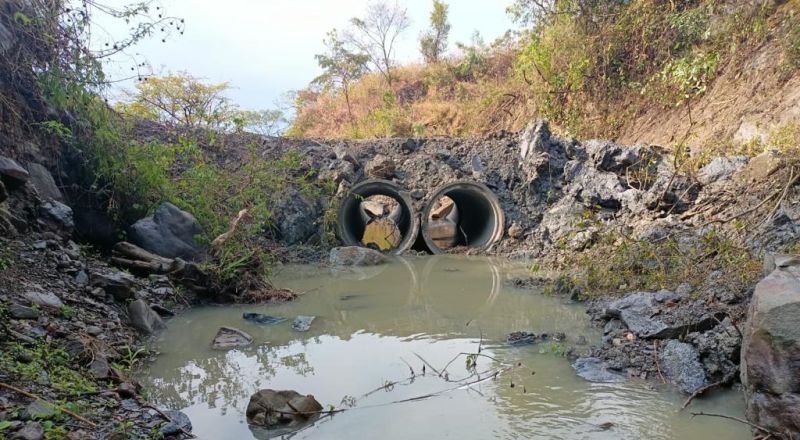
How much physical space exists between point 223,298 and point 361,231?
646cm

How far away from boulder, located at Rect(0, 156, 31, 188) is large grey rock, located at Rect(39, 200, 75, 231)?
619 mm

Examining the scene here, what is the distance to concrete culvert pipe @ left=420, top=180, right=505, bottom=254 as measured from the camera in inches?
408

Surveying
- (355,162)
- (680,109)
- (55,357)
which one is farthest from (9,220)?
(680,109)

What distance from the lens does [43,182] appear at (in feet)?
18.9

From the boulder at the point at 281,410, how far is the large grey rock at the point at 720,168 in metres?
7.34

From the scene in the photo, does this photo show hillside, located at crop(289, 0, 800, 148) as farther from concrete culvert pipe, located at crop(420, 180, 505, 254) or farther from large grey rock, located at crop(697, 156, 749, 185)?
concrete culvert pipe, located at crop(420, 180, 505, 254)

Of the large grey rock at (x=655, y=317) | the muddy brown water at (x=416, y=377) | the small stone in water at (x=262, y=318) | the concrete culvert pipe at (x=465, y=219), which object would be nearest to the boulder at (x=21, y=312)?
the muddy brown water at (x=416, y=377)

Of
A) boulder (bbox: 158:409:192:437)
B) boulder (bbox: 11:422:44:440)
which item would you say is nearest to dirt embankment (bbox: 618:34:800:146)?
boulder (bbox: 158:409:192:437)

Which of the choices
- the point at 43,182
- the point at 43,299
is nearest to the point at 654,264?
the point at 43,299

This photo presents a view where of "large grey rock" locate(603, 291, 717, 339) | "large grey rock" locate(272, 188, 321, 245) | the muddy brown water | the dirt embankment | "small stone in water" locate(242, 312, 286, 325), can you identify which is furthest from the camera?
"large grey rock" locate(272, 188, 321, 245)

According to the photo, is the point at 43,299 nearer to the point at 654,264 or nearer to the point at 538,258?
the point at 654,264

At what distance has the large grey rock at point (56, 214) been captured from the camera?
214 inches

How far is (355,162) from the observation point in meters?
11.4

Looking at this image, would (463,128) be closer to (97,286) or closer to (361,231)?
(361,231)
